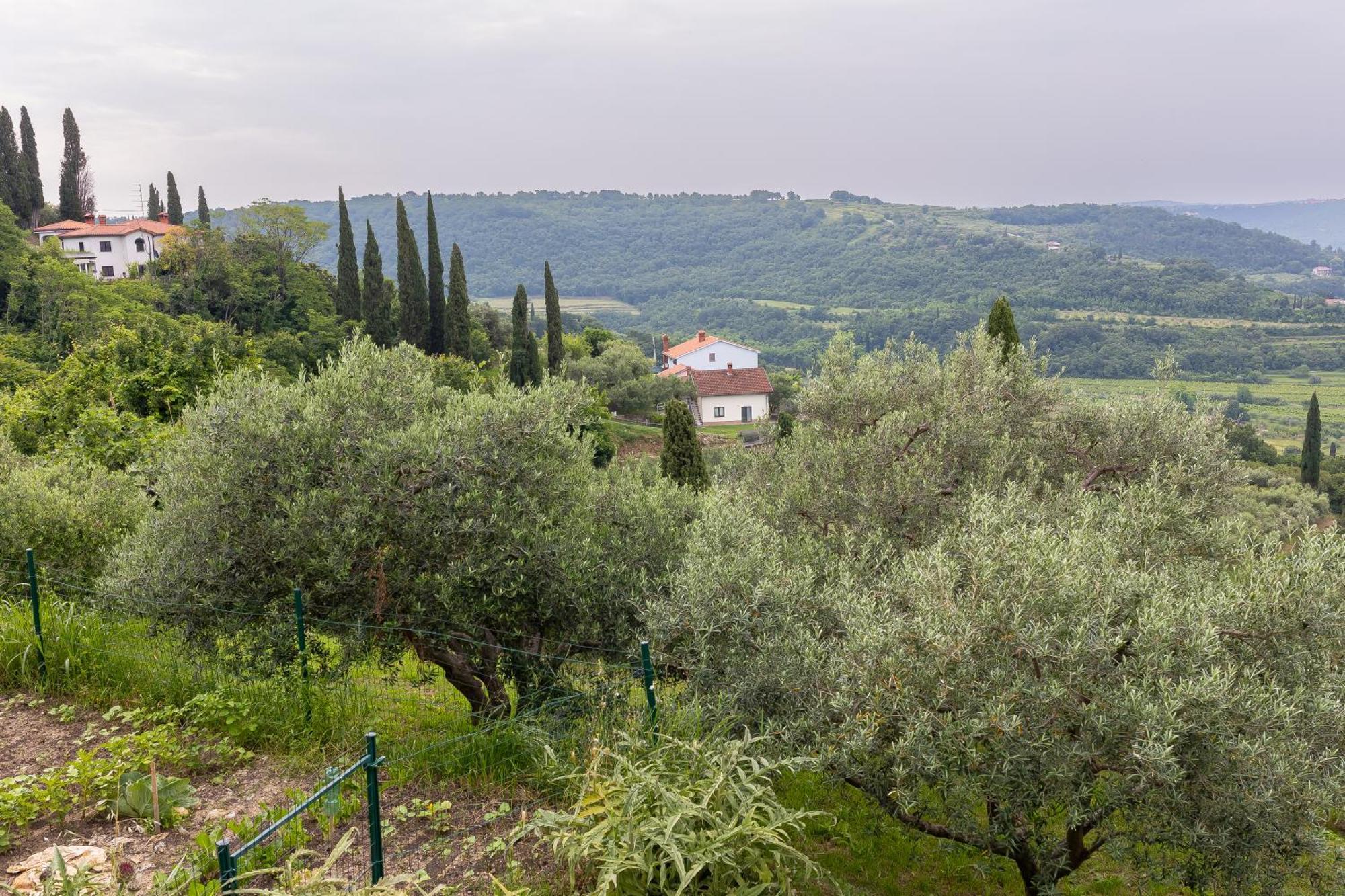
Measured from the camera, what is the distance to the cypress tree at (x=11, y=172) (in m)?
64.4

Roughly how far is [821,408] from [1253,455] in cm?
5539

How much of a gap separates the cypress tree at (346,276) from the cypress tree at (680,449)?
3501cm

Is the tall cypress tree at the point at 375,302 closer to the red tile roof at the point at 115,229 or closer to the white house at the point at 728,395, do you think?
the red tile roof at the point at 115,229

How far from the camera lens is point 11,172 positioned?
220 feet

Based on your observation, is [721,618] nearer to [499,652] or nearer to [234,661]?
[499,652]

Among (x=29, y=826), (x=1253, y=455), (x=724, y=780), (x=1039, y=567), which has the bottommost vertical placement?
(x=1253, y=455)

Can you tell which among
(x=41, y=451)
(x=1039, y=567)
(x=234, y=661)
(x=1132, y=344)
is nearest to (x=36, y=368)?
(x=41, y=451)

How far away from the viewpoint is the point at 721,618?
7.09 meters

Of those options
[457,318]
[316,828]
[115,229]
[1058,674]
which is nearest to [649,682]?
[316,828]

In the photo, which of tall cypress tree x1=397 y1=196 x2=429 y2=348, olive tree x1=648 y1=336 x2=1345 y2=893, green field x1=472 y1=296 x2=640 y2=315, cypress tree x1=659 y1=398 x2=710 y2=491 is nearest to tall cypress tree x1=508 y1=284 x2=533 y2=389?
tall cypress tree x1=397 y1=196 x2=429 y2=348

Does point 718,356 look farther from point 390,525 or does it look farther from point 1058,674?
point 1058,674

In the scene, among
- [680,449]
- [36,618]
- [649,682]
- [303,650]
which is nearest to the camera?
[649,682]

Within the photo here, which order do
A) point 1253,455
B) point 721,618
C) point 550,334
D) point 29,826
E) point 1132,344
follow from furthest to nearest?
point 1132,344 < point 550,334 < point 1253,455 < point 721,618 < point 29,826

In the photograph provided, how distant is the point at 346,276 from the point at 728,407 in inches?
1226
